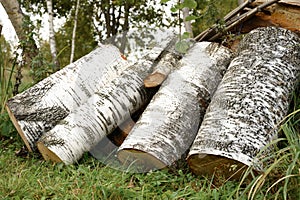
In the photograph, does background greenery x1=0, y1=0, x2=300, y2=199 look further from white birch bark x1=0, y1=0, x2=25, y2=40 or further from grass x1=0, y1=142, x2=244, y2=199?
white birch bark x1=0, y1=0, x2=25, y2=40

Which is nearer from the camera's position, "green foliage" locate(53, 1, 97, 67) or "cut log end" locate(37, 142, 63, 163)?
"cut log end" locate(37, 142, 63, 163)

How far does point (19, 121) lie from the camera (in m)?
3.56

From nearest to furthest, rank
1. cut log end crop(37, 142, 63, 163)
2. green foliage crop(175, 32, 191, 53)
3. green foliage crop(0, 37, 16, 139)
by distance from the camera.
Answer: cut log end crop(37, 142, 63, 163)
green foliage crop(175, 32, 191, 53)
green foliage crop(0, 37, 16, 139)

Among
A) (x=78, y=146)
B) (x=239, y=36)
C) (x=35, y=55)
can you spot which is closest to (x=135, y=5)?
(x=35, y=55)

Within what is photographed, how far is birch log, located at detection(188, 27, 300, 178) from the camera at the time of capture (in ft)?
8.90

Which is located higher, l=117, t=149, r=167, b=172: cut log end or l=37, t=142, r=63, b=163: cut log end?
l=117, t=149, r=167, b=172: cut log end

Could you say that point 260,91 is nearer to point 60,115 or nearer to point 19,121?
point 60,115

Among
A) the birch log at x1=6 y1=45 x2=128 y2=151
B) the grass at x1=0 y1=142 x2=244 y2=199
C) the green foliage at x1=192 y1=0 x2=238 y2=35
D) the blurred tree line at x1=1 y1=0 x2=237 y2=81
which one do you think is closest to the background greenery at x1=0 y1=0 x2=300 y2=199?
the grass at x1=0 y1=142 x2=244 y2=199

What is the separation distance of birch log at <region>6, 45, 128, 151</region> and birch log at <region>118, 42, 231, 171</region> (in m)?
0.74

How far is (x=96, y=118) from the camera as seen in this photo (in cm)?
343

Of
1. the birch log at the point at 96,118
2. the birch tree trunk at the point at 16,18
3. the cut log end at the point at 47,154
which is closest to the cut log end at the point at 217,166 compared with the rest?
the birch log at the point at 96,118

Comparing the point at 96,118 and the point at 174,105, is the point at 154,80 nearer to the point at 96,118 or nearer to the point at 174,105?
the point at 174,105

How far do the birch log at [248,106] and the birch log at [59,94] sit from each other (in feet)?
4.06

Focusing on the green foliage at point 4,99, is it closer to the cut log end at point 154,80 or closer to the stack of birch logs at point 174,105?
the stack of birch logs at point 174,105
